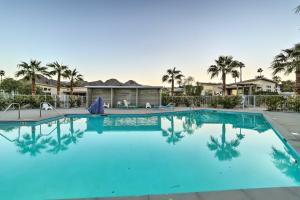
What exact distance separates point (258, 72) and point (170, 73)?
109 ft

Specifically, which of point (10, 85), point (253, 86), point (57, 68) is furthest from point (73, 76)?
point (253, 86)

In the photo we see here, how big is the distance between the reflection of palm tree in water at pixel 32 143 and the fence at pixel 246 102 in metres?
16.7

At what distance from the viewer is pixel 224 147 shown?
6.34 metres

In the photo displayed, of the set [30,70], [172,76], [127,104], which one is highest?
[172,76]

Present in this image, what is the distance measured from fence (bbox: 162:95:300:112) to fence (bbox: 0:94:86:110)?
34.1 ft

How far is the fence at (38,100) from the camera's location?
16469 mm

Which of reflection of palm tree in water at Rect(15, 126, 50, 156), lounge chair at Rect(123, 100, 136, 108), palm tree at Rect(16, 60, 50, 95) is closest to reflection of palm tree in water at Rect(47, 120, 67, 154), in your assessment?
reflection of palm tree in water at Rect(15, 126, 50, 156)

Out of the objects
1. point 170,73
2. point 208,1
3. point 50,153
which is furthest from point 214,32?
point 50,153

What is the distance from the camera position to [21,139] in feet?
24.3

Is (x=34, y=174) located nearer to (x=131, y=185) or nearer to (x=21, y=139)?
(x=131, y=185)

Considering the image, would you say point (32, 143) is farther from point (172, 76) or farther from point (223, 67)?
point (172, 76)

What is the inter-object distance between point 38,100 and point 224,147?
18.5m

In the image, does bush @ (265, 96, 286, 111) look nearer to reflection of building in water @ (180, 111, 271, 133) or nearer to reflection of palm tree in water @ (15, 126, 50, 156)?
reflection of building in water @ (180, 111, 271, 133)

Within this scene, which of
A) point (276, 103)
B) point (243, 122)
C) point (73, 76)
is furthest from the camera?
point (73, 76)
